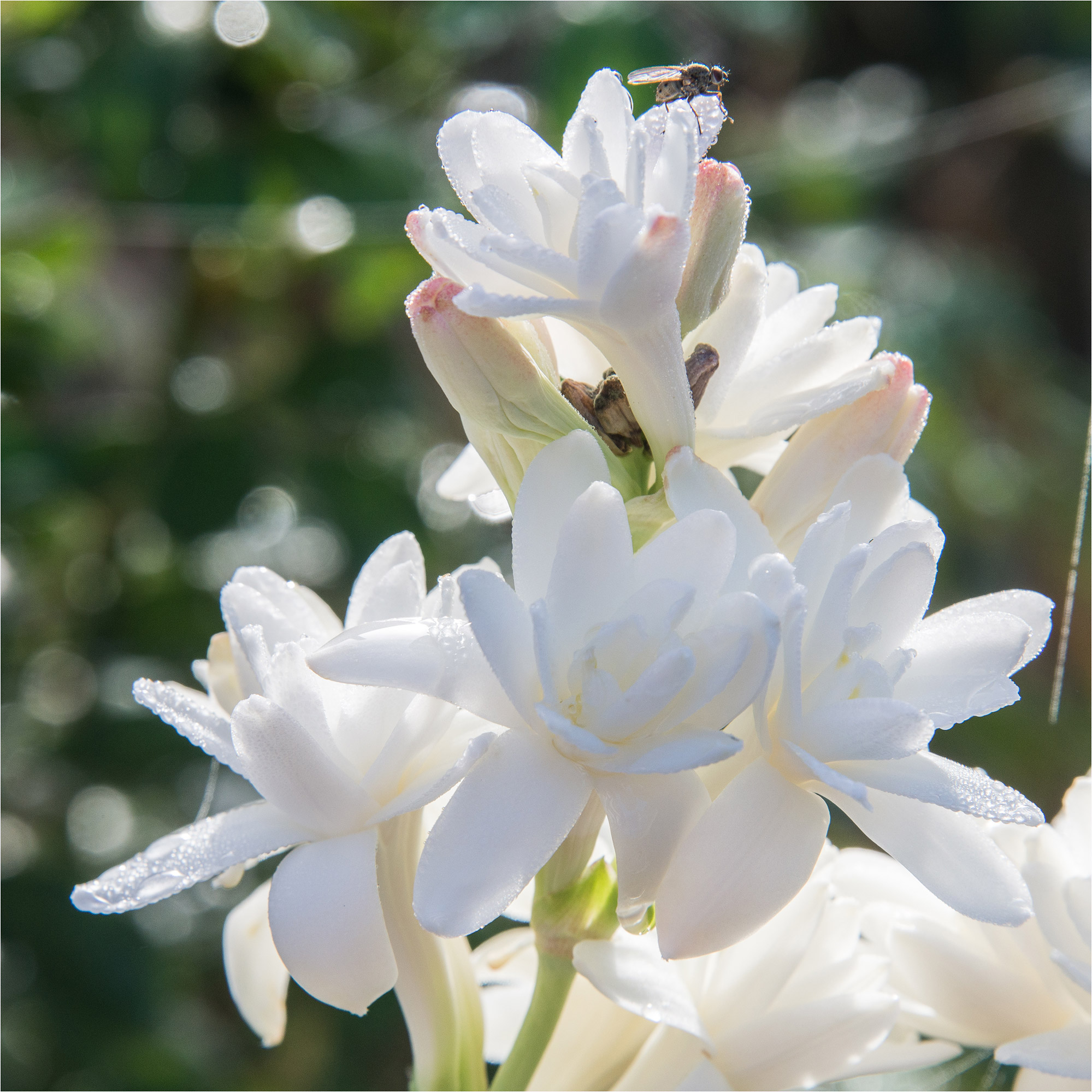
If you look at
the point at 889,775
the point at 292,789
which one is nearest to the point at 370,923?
the point at 292,789

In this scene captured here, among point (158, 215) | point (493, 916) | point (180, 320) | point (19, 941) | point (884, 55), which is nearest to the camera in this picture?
point (493, 916)

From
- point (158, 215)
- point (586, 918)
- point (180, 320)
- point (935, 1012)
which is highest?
point (158, 215)

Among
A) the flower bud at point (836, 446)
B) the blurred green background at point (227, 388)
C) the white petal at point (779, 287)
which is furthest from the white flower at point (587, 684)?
the blurred green background at point (227, 388)

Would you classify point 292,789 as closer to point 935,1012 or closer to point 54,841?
point 935,1012

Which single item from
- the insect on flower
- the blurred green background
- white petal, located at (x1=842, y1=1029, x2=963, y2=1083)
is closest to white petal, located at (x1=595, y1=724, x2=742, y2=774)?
white petal, located at (x1=842, y1=1029, x2=963, y2=1083)

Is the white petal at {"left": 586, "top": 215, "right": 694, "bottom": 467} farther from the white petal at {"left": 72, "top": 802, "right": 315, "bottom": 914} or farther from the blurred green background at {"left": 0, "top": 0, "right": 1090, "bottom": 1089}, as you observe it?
the blurred green background at {"left": 0, "top": 0, "right": 1090, "bottom": 1089}

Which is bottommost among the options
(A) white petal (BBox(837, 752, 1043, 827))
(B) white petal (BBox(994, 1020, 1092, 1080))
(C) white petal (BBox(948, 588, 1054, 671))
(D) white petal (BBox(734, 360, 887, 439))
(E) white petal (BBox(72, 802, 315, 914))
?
(B) white petal (BBox(994, 1020, 1092, 1080))
